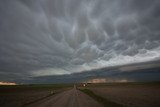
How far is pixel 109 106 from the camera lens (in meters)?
22.7

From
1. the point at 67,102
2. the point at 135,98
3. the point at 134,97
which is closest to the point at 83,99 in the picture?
the point at 67,102

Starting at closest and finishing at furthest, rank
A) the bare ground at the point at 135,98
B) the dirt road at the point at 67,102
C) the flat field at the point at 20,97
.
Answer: the dirt road at the point at 67,102 < the bare ground at the point at 135,98 < the flat field at the point at 20,97

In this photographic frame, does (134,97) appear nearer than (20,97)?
Yes

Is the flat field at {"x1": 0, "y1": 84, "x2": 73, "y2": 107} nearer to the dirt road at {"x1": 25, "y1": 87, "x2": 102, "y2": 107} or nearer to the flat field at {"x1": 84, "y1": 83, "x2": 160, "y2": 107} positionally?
the dirt road at {"x1": 25, "y1": 87, "x2": 102, "y2": 107}

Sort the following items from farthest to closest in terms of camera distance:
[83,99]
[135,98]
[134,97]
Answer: [134,97] → [135,98] → [83,99]

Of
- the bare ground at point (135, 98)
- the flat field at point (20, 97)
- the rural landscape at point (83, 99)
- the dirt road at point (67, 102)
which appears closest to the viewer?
the dirt road at point (67, 102)

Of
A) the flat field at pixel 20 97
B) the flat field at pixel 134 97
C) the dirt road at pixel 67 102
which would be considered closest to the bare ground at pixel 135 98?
the flat field at pixel 134 97

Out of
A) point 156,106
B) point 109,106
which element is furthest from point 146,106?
point 109,106

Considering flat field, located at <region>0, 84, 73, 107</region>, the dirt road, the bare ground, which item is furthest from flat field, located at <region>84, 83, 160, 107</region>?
flat field, located at <region>0, 84, 73, 107</region>

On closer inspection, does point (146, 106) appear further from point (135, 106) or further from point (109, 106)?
point (109, 106)

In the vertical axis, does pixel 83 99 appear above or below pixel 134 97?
above

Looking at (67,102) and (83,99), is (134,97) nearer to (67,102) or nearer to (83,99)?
(83,99)

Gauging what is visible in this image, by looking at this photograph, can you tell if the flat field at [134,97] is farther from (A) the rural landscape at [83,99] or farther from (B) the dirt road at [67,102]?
(B) the dirt road at [67,102]

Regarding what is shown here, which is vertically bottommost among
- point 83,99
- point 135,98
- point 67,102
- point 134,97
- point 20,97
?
point 135,98
